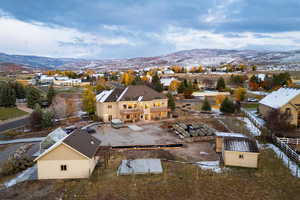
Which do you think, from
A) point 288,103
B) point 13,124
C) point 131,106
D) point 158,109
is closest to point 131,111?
point 131,106

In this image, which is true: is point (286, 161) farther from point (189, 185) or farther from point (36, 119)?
point (36, 119)

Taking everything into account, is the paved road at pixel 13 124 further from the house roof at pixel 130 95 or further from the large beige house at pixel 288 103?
the large beige house at pixel 288 103

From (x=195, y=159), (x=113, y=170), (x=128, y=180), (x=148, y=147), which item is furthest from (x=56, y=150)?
(x=195, y=159)

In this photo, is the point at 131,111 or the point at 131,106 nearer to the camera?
the point at 131,111

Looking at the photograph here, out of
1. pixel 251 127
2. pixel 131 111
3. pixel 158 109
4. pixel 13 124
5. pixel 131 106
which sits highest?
pixel 131 106

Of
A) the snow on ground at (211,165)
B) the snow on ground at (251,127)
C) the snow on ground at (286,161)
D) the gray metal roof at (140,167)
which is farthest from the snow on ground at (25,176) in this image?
the snow on ground at (251,127)

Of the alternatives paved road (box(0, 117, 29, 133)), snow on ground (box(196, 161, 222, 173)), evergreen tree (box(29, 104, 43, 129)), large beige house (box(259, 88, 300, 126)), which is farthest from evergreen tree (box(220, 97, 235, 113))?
paved road (box(0, 117, 29, 133))

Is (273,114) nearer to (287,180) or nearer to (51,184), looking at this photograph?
(287,180)

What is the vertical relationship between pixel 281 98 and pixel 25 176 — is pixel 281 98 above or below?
above
